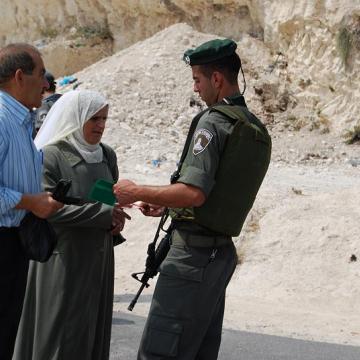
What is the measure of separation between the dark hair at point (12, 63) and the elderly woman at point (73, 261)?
0.71m

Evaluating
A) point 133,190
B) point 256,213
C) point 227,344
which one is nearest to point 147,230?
point 256,213

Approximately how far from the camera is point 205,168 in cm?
350

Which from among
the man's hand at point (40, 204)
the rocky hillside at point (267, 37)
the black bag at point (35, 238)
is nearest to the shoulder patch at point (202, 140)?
the man's hand at point (40, 204)

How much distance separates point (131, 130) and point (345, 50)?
4.98m

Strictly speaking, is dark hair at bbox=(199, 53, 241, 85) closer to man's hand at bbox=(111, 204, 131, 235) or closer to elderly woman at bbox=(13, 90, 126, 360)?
elderly woman at bbox=(13, 90, 126, 360)

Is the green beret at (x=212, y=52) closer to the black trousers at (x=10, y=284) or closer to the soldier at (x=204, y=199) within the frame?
the soldier at (x=204, y=199)

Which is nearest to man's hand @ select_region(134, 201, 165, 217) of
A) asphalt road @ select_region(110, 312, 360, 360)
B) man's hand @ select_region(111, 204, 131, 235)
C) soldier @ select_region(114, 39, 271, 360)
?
man's hand @ select_region(111, 204, 131, 235)

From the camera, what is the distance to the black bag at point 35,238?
137 inches

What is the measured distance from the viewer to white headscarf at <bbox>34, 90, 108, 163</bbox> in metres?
4.26

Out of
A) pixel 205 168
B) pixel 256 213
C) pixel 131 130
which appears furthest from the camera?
pixel 131 130

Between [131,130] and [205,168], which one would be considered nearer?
[205,168]

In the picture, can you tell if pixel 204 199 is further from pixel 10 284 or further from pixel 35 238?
pixel 10 284

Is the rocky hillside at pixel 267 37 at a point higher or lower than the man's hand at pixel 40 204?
lower

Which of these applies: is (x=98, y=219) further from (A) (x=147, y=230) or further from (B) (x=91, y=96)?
(A) (x=147, y=230)
